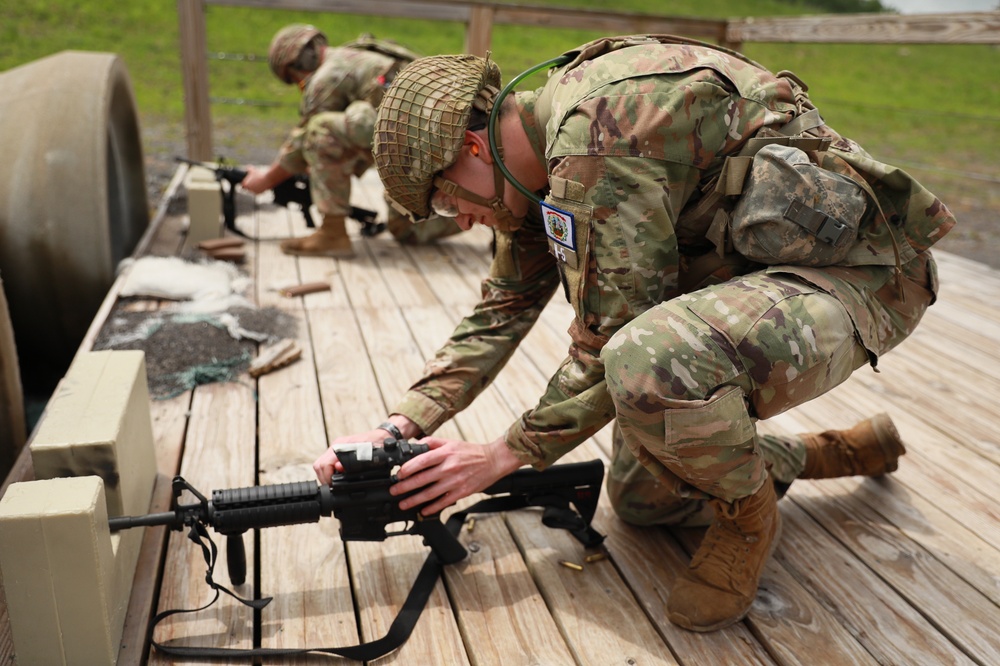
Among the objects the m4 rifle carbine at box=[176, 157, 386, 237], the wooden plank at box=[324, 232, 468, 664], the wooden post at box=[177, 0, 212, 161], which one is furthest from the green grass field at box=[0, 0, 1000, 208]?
the wooden plank at box=[324, 232, 468, 664]

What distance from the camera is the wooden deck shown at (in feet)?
5.51

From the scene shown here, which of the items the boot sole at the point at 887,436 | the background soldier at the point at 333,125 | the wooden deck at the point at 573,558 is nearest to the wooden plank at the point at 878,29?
the wooden deck at the point at 573,558

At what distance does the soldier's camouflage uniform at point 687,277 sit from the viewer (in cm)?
151

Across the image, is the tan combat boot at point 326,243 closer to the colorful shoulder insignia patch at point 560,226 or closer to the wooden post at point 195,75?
the wooden post at point 195,75

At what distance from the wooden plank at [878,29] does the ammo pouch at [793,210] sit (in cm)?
272

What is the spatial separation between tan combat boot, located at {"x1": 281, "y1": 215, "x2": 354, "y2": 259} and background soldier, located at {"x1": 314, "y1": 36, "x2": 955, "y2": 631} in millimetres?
2476

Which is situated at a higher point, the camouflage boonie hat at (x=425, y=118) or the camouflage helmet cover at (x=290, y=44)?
the camouflage boonie hat at (x=425, y=118)

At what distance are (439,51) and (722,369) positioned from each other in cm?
1401

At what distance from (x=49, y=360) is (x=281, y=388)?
1527 mm

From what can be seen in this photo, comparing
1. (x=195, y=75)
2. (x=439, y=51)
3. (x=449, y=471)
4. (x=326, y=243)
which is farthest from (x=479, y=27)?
(x=439, y=51)

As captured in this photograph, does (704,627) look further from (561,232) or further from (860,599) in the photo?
(561,232)

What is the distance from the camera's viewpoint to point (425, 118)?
5.52ft

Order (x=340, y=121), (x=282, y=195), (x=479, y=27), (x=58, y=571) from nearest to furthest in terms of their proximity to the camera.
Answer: (x=58, y=571) → (x=340, y=121) → (x=282, y=195) → (x=479, y=27)

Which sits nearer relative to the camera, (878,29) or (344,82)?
(344,82)
